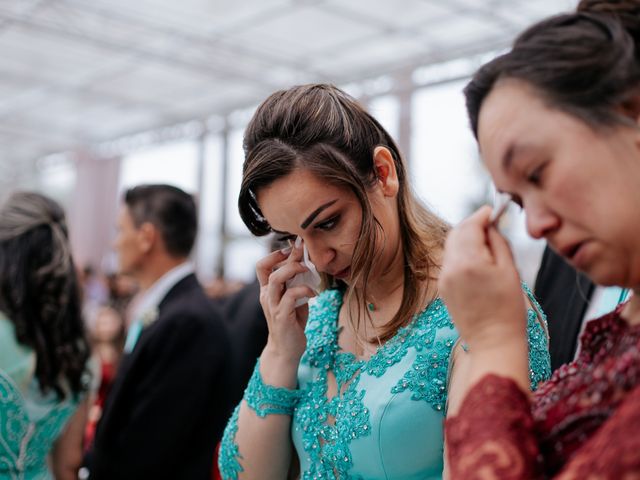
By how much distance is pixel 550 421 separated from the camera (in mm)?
747

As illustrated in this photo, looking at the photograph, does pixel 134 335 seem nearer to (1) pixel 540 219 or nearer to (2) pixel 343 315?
(2) pixel 343 315

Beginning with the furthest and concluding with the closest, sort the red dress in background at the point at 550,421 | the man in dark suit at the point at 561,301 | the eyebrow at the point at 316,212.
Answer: the man in dark suit at the point at 561,301
the eyebrow at the point at 316,212
the red dress in background at the point at 550,421

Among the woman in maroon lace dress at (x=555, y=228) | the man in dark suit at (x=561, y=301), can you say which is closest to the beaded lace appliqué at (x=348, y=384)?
the woman in maroon lace dress at (x=555, y=228)

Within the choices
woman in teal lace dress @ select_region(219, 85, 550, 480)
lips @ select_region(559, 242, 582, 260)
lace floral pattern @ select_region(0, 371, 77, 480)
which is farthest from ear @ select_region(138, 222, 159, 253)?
lips @ select_region(559, 242, 582, 260)

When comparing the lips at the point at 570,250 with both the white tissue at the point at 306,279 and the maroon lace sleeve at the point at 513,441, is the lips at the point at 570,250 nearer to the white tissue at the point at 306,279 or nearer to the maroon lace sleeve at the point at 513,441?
the maroon lace sleeve at the point at 513,441

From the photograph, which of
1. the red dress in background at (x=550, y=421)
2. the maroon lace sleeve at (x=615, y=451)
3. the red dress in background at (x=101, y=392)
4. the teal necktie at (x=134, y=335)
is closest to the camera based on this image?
the maroon lace sleeve at (x=615, y=451)

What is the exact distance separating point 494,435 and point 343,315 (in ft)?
2.54

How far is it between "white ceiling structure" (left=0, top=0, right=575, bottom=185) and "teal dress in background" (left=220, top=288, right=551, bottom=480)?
4559 millimetres

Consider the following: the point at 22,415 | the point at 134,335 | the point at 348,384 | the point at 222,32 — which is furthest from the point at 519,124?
the point at 222,32

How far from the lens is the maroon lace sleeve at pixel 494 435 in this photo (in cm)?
67

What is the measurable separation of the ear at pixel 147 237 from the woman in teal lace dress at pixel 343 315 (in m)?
1.31

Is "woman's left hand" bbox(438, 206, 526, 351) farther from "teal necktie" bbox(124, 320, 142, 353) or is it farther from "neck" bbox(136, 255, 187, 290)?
"neck" bbox(136, 255, 187, 290)

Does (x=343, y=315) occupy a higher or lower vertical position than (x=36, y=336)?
higher

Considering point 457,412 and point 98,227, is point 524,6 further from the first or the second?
point 98,227
